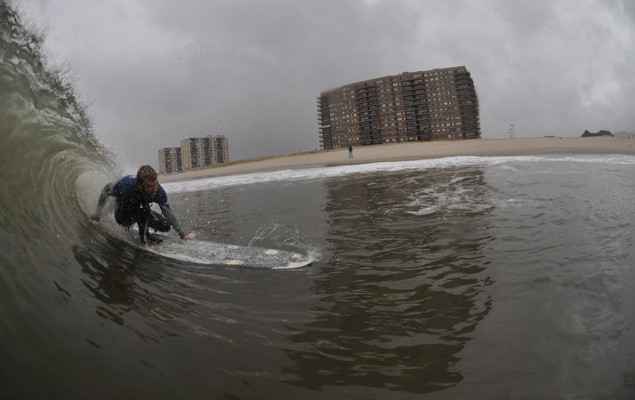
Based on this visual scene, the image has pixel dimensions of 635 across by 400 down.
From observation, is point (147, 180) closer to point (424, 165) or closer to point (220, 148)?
point (424, 165)

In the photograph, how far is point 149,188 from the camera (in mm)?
4762

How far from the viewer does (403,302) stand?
9.18 feet

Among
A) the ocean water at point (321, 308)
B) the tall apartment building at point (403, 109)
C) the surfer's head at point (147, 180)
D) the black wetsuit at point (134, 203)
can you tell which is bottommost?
the ocean water at point (321, 308)

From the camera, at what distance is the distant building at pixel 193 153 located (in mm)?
65688

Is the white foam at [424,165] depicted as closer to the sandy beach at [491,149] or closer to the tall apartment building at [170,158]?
the sandy beach at [491,149]

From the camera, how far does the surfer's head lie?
4684 millimetres

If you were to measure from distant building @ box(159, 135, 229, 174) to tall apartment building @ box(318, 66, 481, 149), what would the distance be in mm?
34862

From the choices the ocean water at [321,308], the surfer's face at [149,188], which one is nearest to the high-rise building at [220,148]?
the ocean water at [321,308]

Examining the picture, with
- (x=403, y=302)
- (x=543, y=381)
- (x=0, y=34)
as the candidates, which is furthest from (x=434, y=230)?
(x=0, y=34)

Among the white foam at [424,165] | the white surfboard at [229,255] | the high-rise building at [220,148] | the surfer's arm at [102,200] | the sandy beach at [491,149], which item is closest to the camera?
the white surfboard at [229,255]

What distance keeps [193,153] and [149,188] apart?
6712 cm

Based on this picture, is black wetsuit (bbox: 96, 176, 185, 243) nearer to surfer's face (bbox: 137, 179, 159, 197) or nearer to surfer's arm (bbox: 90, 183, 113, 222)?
surfer's arm (bbox: 90, 183, 113, 222)

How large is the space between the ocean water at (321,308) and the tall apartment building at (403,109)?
8200 cm

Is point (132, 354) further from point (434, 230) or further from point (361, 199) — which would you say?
point (361, 199)
